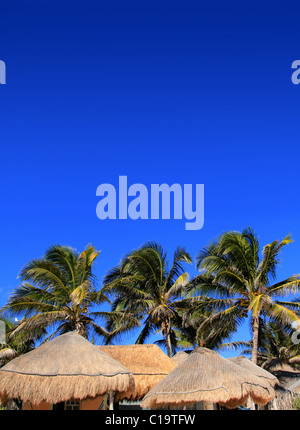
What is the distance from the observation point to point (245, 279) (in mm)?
19359

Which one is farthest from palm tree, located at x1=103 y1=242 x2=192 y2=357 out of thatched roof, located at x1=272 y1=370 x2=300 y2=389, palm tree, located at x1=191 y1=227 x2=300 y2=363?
thatched roof, located at x1=272 y1=370 x2=300 y2=389

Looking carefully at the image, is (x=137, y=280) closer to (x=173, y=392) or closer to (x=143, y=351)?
(x=143, y=351)

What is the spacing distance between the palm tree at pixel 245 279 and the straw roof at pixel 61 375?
7.93m

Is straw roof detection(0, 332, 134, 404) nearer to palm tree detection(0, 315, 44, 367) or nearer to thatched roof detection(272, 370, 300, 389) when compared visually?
palm tree detection(0, 315, 44, 367)

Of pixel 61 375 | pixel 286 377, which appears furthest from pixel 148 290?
pixel 61 375

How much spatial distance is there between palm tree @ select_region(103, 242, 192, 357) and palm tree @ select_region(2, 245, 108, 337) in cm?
178

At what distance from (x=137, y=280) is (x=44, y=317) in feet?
18.5

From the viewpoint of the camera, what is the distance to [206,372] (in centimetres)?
1208

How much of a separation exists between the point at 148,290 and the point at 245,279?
5226mm

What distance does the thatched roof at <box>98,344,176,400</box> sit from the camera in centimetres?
1506

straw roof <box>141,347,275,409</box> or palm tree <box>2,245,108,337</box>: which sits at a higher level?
palm tree <box>2,245,108,337</box>

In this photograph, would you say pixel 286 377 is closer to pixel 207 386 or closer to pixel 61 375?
pixel 207 386

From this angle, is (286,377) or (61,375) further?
(286,377)
